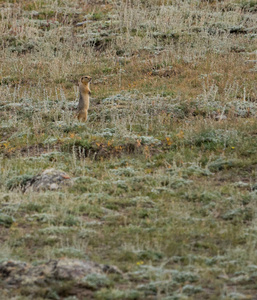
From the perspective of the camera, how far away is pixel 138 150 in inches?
472

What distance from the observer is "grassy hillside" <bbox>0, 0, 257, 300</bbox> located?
7250mm

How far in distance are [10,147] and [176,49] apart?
866 centimetres

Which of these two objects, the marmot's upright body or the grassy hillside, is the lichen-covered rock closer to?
the grassy hillside

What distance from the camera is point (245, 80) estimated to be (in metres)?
16.3

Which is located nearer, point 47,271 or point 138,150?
point 47,271

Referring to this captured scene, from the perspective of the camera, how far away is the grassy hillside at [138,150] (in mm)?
7250

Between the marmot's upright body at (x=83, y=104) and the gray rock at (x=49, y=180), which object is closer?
the gray rock at (x=49, y=180)

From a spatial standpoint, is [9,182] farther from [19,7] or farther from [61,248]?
[19,7]

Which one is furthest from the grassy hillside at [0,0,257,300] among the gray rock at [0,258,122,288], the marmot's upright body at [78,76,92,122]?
the marmot's upright body at [78,76,92,122]

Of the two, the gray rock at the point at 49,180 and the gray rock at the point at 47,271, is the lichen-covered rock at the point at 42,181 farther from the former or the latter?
the gray rock at the point at 47,271

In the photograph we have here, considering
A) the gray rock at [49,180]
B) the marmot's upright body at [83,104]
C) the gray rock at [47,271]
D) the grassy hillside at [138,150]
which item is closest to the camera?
the gray rock at [47,271]

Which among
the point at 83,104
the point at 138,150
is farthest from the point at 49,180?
the point at 83,104

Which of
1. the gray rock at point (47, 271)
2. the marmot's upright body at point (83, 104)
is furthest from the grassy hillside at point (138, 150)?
the marmot's upright body at point (83, 104)

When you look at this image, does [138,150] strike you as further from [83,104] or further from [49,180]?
[83,104]
